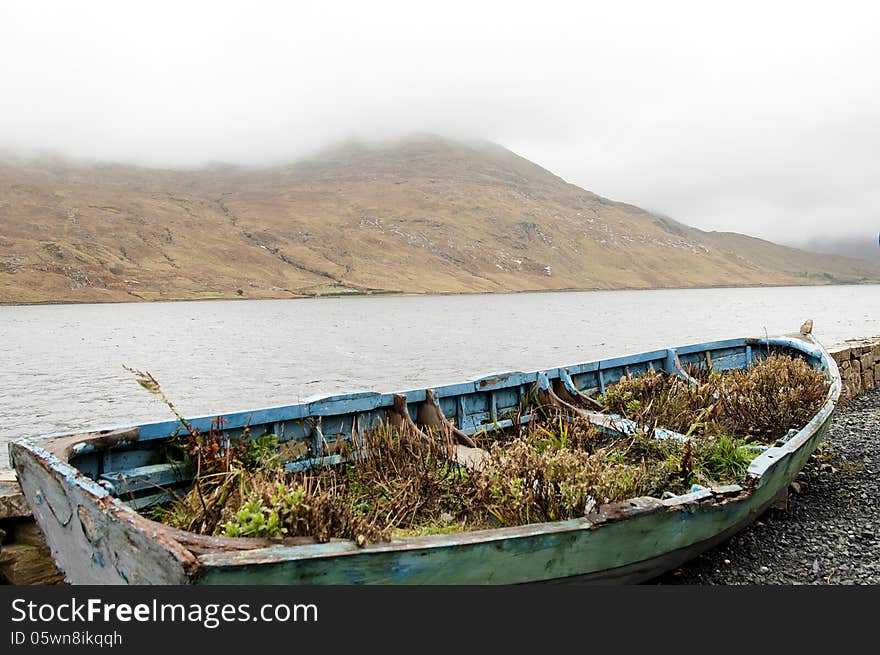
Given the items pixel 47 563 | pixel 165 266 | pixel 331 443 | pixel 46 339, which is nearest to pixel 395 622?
pixel 331 443

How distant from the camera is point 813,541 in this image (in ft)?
23.8

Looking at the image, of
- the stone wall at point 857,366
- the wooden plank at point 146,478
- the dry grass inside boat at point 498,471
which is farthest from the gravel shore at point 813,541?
the stone wall at point 857,366

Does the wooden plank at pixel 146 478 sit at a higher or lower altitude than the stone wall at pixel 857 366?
higher

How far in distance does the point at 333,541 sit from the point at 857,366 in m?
18.2

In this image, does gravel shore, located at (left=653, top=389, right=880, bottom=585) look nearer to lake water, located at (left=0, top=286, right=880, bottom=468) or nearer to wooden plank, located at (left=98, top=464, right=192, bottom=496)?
wooden plank, located at (left=98, top=464, right=192, bottom=496)

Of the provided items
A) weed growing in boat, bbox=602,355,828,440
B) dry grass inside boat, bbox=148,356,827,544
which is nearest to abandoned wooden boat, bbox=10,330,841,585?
dry grass inside boat, bbox=148,356,827,544

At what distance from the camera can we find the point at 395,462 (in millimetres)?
7199

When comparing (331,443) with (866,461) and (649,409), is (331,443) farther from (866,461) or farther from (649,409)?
(866,461)

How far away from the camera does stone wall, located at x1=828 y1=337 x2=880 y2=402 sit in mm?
16781

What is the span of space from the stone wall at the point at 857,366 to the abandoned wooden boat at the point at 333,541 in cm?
988

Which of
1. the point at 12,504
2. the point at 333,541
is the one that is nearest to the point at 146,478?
the point at 12,504

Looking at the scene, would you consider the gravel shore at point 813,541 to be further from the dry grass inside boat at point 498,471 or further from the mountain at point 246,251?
the mountain at point 246,251

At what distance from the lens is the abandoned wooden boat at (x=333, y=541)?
3824 millimetres

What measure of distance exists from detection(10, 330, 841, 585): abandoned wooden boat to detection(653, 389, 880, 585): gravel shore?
43 cm
